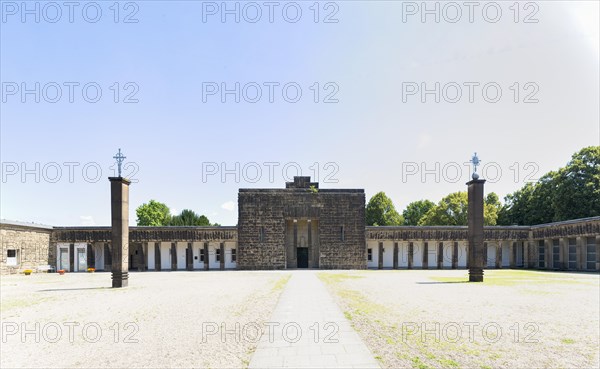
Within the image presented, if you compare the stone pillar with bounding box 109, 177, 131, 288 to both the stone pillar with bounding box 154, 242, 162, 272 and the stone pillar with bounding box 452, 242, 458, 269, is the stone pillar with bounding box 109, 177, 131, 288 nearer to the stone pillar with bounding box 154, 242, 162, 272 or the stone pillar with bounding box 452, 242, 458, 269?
the stone pillar with bounding box 154, 242, 162, 272

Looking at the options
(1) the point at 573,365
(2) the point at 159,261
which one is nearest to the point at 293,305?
(1) the point at 573,365

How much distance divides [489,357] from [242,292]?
14737mm

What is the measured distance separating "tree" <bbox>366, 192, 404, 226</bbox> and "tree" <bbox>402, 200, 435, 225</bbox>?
10.1 metres

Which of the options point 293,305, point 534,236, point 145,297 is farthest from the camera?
point 534,236

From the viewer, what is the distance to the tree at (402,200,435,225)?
84625 millimetres

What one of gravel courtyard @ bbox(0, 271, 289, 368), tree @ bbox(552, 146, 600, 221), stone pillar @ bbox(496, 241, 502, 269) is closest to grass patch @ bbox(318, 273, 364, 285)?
gravel courtyard @ bbox(0, 271, 289, 368)

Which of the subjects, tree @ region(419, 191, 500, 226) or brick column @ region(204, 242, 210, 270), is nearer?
brick column @ region(204, 242, 210, 270)

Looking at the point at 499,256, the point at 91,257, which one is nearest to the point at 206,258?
the point at 91,257

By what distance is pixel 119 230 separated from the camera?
2598cm

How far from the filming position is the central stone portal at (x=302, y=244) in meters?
48.2

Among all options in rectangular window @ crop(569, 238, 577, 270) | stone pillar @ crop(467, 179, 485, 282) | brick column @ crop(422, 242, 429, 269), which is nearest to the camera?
stone pillar @ crop(467, 179, 485, 282)

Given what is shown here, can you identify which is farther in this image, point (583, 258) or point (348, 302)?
point (583, 258)

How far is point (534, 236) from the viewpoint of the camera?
49.3 metres

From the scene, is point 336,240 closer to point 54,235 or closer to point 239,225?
point 239,225
